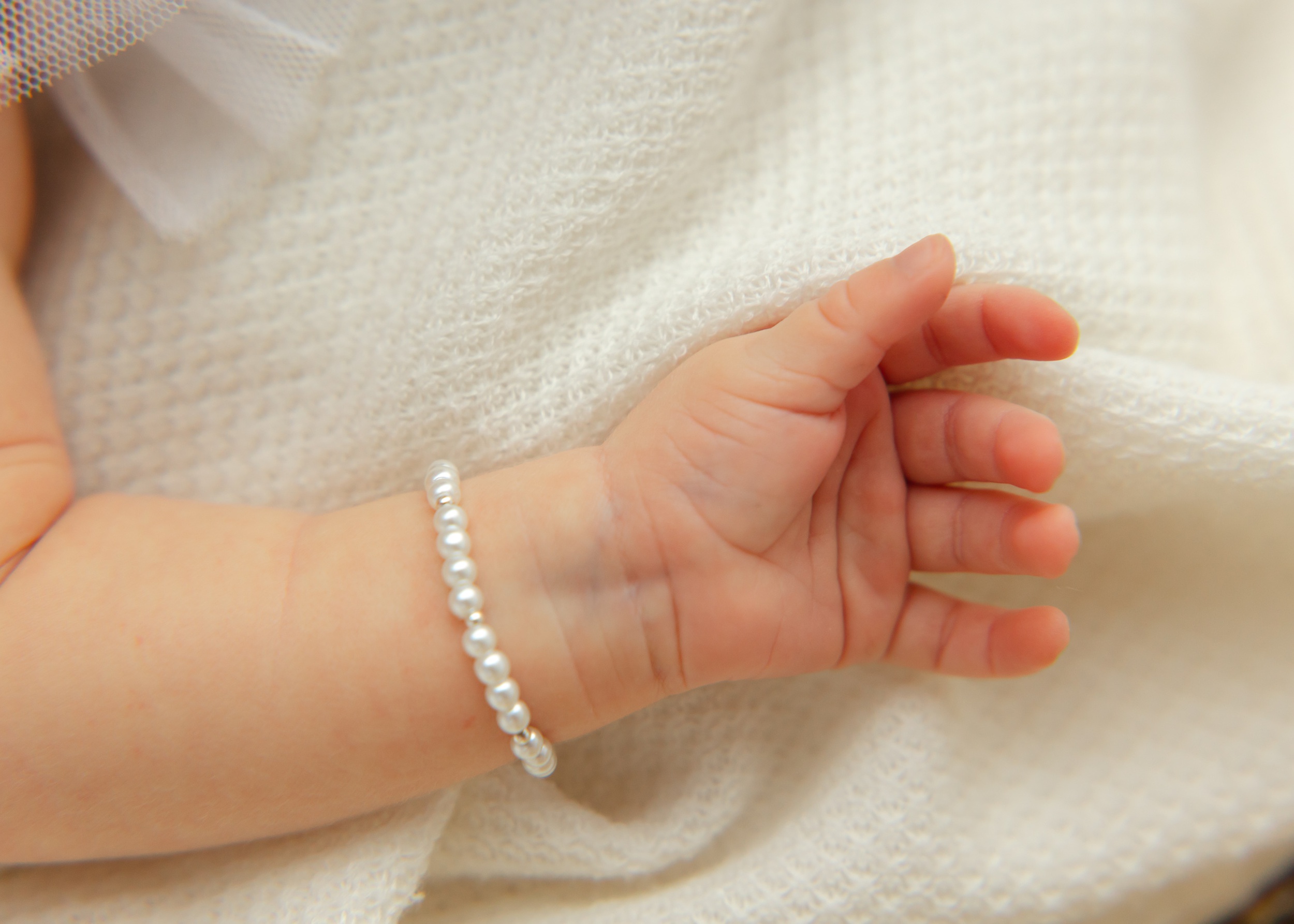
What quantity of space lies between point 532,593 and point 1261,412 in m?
0.58

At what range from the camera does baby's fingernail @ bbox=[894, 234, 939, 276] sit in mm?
532

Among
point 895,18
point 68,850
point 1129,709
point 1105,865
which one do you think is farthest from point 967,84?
point 68,850

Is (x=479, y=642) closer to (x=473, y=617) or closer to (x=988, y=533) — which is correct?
(x=473, y=617)

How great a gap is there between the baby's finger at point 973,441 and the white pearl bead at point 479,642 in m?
0.33

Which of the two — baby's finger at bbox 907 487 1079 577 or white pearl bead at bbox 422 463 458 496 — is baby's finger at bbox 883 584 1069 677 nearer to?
baby's finger at bbox 907 487 1079 577

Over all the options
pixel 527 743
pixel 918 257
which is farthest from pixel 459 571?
pixel 918 257

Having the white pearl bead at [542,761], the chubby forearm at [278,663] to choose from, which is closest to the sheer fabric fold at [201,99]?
the chubby forearm at [278,663]

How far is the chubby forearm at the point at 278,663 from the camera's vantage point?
0.58 metres

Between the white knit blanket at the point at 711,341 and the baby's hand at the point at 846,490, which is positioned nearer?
the baby's hand at the point at 846,490

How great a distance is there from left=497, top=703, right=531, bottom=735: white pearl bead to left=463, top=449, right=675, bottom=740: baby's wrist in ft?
0.05

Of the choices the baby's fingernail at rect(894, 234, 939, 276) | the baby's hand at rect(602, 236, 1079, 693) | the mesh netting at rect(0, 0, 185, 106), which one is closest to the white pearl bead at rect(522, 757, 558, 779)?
the baby's hand at rect(602, 236, 1079, 693)

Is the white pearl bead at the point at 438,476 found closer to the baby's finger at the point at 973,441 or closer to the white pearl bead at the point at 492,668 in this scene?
the white pearl bead at the point at 492,668

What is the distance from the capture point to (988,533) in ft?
2.04

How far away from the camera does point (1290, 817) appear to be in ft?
2.50
